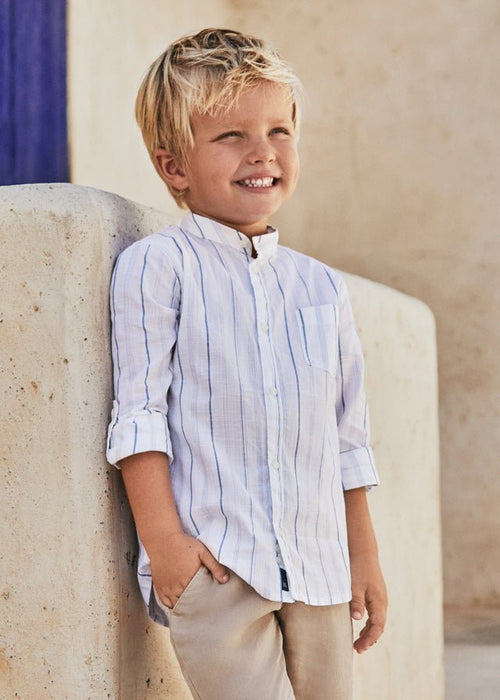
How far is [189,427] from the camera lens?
1491mm

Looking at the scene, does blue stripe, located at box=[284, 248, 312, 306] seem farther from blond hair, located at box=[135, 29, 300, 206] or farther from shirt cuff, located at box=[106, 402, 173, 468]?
shirt cuff, located at box=[106, 402, 173, 468]

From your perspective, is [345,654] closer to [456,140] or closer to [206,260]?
[206,260]

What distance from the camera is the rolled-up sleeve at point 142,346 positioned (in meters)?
1.45

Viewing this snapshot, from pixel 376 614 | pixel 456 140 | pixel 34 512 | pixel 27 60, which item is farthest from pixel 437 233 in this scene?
pixel 34 512

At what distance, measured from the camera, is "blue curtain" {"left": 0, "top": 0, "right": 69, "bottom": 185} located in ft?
9.78

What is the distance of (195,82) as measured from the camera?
163 centimetres

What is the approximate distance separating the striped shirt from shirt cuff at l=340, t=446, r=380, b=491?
→ 9 centimetres

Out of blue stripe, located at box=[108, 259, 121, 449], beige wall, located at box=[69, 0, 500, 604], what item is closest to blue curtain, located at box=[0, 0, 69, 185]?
beige wall, located at box=[69, 0, 500, 604]

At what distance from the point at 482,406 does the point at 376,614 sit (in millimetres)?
2762

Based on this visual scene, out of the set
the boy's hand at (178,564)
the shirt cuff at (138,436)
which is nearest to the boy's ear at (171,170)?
the shirt cuff at (138,436)

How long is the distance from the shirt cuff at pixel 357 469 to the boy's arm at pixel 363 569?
20 millimetres

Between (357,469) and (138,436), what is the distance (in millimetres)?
457

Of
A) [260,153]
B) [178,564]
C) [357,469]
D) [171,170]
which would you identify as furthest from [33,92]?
[178,564]

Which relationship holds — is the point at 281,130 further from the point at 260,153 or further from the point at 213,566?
the point at 213,566
